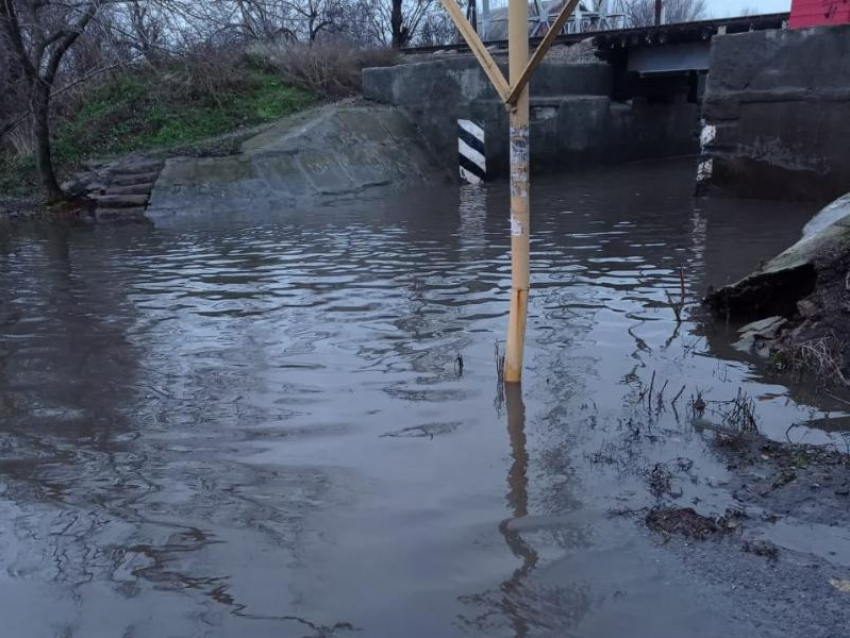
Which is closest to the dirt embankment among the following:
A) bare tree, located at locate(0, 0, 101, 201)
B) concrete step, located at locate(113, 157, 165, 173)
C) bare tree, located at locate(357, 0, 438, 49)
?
concrete step, located at locate(113, 157, 165, 173)

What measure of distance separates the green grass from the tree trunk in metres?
0.81

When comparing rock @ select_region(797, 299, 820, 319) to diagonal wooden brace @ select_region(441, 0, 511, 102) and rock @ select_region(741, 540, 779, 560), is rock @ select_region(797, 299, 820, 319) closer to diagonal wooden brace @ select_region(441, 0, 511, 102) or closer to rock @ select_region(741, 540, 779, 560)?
diagonal wooden brace @ select_region(441, 0, 511, 102)

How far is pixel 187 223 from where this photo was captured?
13172mm

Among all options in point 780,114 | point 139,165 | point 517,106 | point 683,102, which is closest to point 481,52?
point 517,106

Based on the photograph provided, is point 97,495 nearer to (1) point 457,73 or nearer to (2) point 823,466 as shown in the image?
(2) point 823,466

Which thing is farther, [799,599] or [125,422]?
[125,422]

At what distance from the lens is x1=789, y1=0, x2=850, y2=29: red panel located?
12133 millimetres

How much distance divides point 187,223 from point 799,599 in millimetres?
11704

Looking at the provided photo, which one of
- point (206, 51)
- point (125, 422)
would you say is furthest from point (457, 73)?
point (125, 422)

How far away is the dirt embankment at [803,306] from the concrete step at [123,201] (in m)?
10.7

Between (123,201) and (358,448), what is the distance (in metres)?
11.5

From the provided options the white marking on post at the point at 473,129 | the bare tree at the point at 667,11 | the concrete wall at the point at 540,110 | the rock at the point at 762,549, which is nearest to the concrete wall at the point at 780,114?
the white marking on post at the point at 473,129

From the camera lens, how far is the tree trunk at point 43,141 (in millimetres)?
14844

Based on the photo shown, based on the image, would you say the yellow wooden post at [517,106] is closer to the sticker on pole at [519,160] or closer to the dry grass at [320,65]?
the sticker on pole at [519,160]
